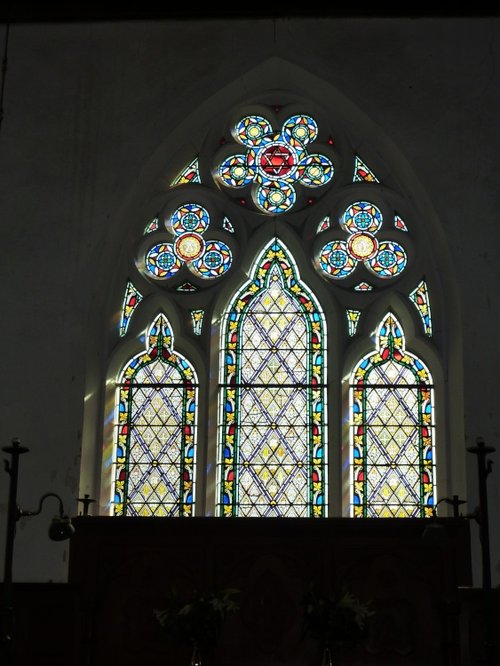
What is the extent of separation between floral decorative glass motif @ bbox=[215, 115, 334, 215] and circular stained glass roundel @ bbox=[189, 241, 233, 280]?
51 cm

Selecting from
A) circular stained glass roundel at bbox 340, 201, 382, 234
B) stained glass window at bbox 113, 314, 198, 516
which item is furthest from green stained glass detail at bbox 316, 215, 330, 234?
stained glass window at bbox 113, 314, 198, 516

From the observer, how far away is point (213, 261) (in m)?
10.5

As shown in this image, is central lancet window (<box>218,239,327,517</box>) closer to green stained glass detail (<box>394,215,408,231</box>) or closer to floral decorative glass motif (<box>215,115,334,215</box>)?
floral decorative glass motif (<box>215,115,334,215</box>)

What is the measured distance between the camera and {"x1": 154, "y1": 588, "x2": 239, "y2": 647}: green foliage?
8391mm

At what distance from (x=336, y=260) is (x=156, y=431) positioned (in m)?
2.10

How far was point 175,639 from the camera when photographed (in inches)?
339

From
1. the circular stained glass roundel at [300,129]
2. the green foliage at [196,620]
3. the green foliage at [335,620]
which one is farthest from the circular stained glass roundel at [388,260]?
the green foliage at [196,620]

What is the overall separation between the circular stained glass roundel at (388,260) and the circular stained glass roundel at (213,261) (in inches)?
48.2

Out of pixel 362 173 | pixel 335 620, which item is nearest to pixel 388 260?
pixel 362 173

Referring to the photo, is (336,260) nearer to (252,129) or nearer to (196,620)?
(252,129)

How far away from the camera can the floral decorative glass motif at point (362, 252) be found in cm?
1042

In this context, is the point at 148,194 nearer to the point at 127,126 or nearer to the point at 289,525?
the point at 127,126
